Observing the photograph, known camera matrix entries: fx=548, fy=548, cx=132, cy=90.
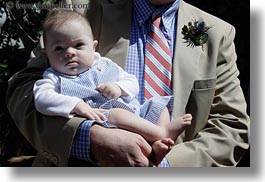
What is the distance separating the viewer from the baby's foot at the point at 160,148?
4.68ft

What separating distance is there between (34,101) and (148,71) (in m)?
0.33

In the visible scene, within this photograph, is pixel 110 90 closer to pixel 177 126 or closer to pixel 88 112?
pixel 88 112

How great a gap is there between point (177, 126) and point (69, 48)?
363 millimetres

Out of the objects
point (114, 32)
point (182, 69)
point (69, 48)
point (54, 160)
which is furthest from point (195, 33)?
point (54, 160)

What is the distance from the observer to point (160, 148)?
1429mm

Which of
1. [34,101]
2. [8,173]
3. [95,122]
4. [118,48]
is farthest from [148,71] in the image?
[8,173]

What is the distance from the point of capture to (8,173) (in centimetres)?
167

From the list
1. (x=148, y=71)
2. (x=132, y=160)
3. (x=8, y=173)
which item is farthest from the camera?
(x=8, y=173)

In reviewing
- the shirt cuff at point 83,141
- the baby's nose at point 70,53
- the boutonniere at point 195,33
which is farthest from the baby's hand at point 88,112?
the boutonniere at point 195,33

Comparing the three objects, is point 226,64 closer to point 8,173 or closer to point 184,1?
point 184,1

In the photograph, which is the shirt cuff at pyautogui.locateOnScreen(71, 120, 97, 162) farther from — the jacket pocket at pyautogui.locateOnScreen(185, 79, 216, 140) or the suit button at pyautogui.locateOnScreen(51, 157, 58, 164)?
the jacket pocket at pyautogui.locateOnScreen(185, 79, 216, 140)

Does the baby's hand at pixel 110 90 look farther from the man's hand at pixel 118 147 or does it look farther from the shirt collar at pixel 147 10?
the shirt collar at pixel 147 10

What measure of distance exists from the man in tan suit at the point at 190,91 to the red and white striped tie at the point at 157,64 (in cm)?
2

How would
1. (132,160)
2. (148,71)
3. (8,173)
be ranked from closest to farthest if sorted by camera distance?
(132,160), (148,71), (8,173)
